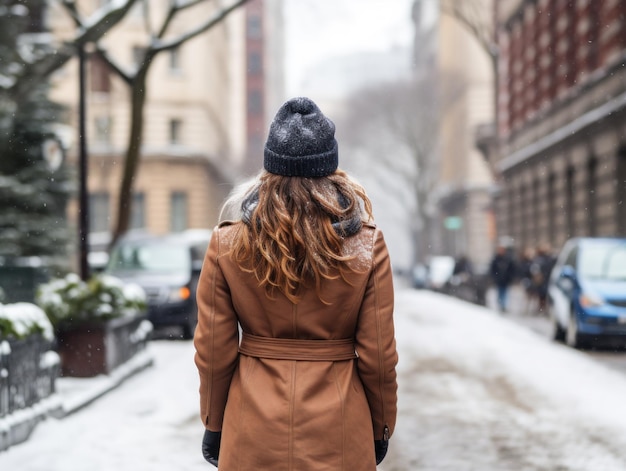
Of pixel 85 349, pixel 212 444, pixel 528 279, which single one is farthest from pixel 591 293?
pixel 528 279

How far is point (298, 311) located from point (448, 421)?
5.99 metres

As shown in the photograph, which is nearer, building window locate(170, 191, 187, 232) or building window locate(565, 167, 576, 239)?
building window locate(565, 167, 576, 239)

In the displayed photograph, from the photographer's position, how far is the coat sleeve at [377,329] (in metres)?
3.19

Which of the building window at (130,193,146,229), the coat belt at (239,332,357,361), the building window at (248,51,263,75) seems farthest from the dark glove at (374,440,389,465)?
the building window at (248,51,263,75)

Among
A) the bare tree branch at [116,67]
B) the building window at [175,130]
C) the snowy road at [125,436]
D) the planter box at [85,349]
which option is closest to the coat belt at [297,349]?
the snowy road at [125,436]

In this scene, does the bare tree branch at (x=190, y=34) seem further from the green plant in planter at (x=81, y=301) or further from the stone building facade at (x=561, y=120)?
the stone building facade at (x=561, y=120)

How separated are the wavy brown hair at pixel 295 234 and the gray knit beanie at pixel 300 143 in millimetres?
37

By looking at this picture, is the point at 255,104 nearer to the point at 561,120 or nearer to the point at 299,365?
the point at 561,120

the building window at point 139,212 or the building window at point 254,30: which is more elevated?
the building window at point 254,30

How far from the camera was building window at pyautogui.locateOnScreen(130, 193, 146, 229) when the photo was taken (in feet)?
168

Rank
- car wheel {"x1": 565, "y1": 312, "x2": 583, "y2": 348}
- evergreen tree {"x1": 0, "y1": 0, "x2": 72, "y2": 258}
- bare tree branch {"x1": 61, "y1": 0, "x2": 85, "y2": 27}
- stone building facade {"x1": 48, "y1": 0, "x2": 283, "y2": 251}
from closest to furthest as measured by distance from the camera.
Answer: car wheel {"x1": 565, "y1": 312, "x2": 583, "y2": 348} → bare tree branch {"x1": 61, "y1": 0, "x2": 85, "y2": 27} → evergreen tree {"x1": 0, "y1": 0, "x2": 72, "y2": 258} → stone building facade {"x1": 48, "y1": 0, "x2": 283, "y2": 251}

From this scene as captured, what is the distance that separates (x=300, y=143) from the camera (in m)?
3.17

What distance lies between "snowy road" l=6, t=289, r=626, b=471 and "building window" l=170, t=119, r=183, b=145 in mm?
37766

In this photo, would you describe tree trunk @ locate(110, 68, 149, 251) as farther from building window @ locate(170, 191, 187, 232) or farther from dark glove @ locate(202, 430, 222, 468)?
building window @ locate(170, 191, 187, 232)
